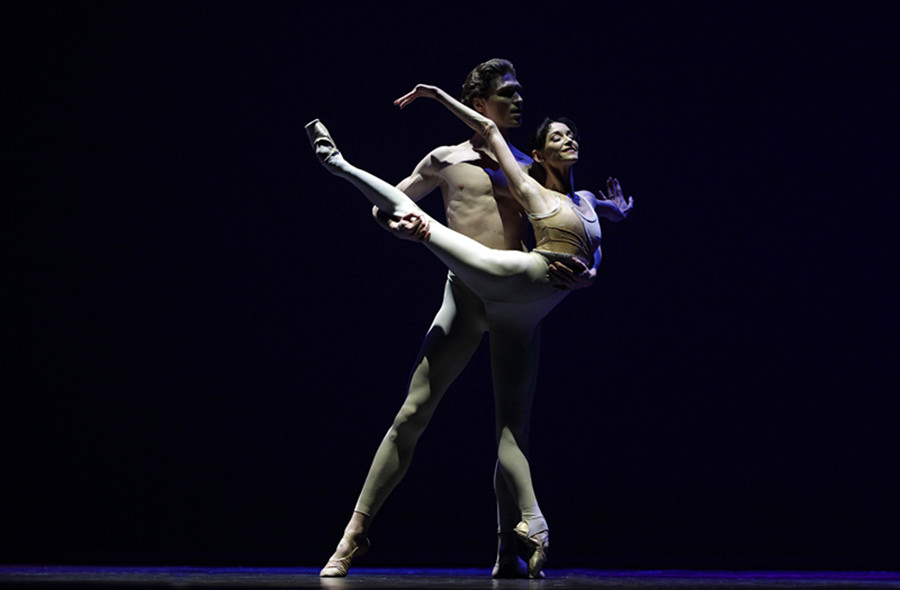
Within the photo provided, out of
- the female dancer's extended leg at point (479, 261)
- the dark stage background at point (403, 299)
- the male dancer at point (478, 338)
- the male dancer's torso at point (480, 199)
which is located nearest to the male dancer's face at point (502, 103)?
the male dancer at point (478, 338)

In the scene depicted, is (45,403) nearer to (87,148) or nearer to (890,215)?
(87,148)

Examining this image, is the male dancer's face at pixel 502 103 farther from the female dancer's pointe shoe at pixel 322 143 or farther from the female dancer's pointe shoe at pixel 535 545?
the female dancer's pointe shoe at pixel 535 545

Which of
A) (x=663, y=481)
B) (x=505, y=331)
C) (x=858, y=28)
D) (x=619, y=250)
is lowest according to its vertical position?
(x=663, y=481)

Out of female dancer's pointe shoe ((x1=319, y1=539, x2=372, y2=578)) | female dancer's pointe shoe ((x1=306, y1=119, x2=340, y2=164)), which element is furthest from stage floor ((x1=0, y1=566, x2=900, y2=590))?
female dancer's pointe shoe ((x1=306, y1=119, x2=340, y2=164))

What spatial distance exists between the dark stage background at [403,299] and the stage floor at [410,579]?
114 cm

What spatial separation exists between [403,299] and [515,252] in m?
1.66

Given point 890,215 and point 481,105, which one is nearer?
point 481,105

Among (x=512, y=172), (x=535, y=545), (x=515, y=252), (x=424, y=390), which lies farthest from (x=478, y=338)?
(x=535, y=545)

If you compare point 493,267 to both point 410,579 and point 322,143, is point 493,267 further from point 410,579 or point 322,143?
point 410,579

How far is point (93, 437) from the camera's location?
15.0ft

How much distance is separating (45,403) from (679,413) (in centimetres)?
287

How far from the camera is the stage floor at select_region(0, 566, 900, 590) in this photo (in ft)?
8.07

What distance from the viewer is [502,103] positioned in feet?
10.5

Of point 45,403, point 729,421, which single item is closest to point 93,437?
point 45,403
